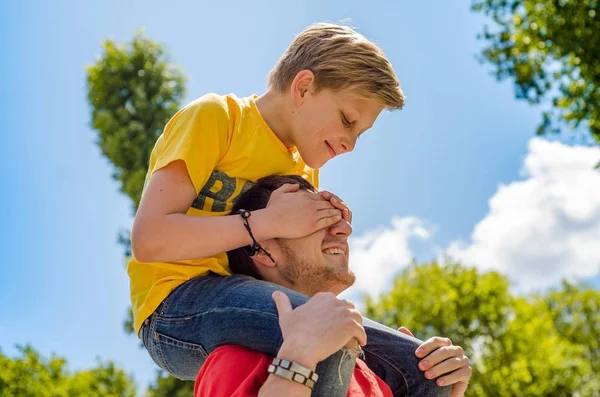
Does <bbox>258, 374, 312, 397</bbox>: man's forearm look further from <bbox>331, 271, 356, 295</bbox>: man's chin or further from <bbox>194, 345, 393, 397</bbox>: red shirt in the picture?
<bbox>331, 271, 356, 295</bbox>: man's chin

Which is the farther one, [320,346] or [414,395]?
[414,395]

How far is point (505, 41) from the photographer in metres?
15.2

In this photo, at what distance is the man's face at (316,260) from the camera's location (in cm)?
303

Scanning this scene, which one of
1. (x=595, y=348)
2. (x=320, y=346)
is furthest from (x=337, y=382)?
(x=595, y=348)

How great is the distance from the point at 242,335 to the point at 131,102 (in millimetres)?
16696

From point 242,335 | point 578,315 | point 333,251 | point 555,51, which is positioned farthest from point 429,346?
point 578,315

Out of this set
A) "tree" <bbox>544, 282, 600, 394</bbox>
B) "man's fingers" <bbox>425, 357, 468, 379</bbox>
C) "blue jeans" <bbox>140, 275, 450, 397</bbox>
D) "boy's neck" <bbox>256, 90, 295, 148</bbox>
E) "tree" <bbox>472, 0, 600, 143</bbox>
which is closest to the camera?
"blue jeans" <bbox>140, 275, 450, 397</bbox>

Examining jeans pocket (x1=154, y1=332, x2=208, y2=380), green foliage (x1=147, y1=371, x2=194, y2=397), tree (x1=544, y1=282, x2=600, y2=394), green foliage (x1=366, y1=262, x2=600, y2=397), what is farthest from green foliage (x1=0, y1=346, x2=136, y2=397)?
tree (x1=544, y1=282, x2=600, y2=394)

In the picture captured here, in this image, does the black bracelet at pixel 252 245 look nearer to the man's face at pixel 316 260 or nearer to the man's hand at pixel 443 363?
the man's face at pixel 316 260

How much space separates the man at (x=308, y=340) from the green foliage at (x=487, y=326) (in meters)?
17.8

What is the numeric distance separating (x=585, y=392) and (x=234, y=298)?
22.1 m

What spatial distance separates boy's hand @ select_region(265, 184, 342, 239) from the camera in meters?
2.84

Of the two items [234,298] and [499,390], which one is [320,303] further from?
[499,390]

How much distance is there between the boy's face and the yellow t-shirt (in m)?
0.13
